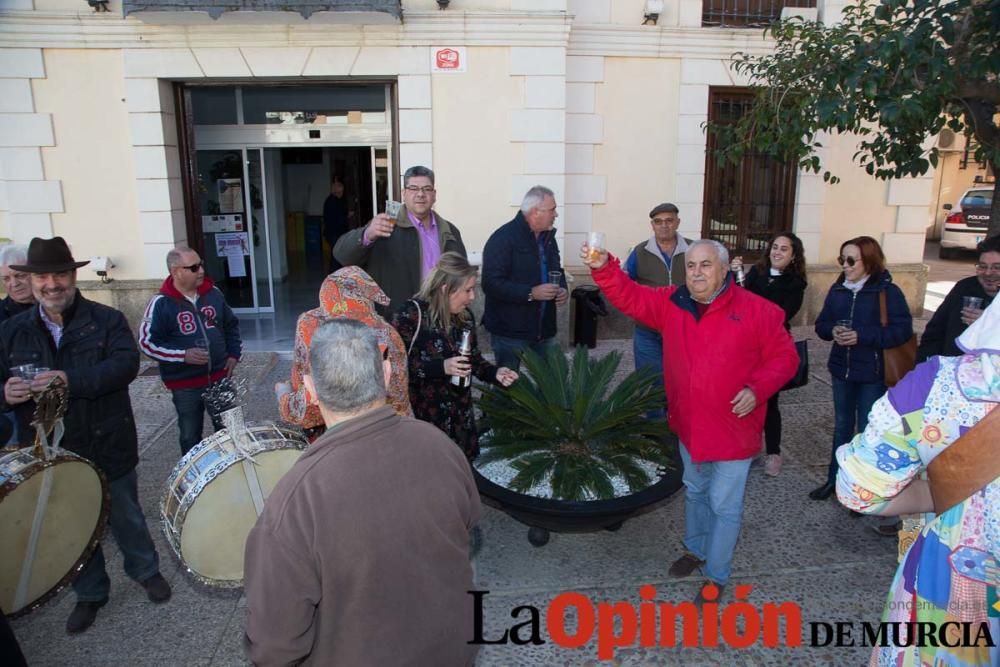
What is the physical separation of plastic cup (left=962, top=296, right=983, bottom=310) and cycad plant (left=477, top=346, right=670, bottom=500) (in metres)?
1.83

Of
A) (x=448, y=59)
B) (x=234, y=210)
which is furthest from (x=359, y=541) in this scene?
(x=234, y=210)

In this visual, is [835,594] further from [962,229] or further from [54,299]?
[962,229]

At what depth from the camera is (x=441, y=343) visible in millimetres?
3725

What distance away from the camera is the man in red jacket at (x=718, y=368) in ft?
11.0

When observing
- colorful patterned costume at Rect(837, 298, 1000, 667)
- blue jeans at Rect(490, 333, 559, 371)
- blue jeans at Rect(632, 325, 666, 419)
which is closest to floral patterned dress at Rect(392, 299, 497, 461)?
blue jeans at Rect(490, 333, 559, 371)

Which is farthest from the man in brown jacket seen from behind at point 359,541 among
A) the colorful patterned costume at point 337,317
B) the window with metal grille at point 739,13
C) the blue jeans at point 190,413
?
the window with metal grille at point 739,13

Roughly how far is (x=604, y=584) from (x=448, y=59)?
6.14 metres

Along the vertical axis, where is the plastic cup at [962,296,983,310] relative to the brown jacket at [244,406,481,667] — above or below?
above

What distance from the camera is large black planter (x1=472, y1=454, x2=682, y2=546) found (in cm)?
338

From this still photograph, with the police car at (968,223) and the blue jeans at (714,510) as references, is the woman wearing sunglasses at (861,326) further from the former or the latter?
the police car at (968,223)

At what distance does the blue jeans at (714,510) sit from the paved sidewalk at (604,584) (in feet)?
0.71

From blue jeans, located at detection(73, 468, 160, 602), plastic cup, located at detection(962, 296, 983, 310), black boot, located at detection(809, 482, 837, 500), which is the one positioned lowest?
black boot, located at detection(809, 482, 837, 500)

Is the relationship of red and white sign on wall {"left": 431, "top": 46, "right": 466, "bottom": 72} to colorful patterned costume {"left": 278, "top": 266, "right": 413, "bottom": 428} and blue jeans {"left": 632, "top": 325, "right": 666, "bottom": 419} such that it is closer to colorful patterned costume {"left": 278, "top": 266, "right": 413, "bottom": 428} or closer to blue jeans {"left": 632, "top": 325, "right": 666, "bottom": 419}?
blue jeans {"left": 632, "top": 325, "right": 666, "bottom": 419}

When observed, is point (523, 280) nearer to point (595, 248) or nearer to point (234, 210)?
point (595, 248)
